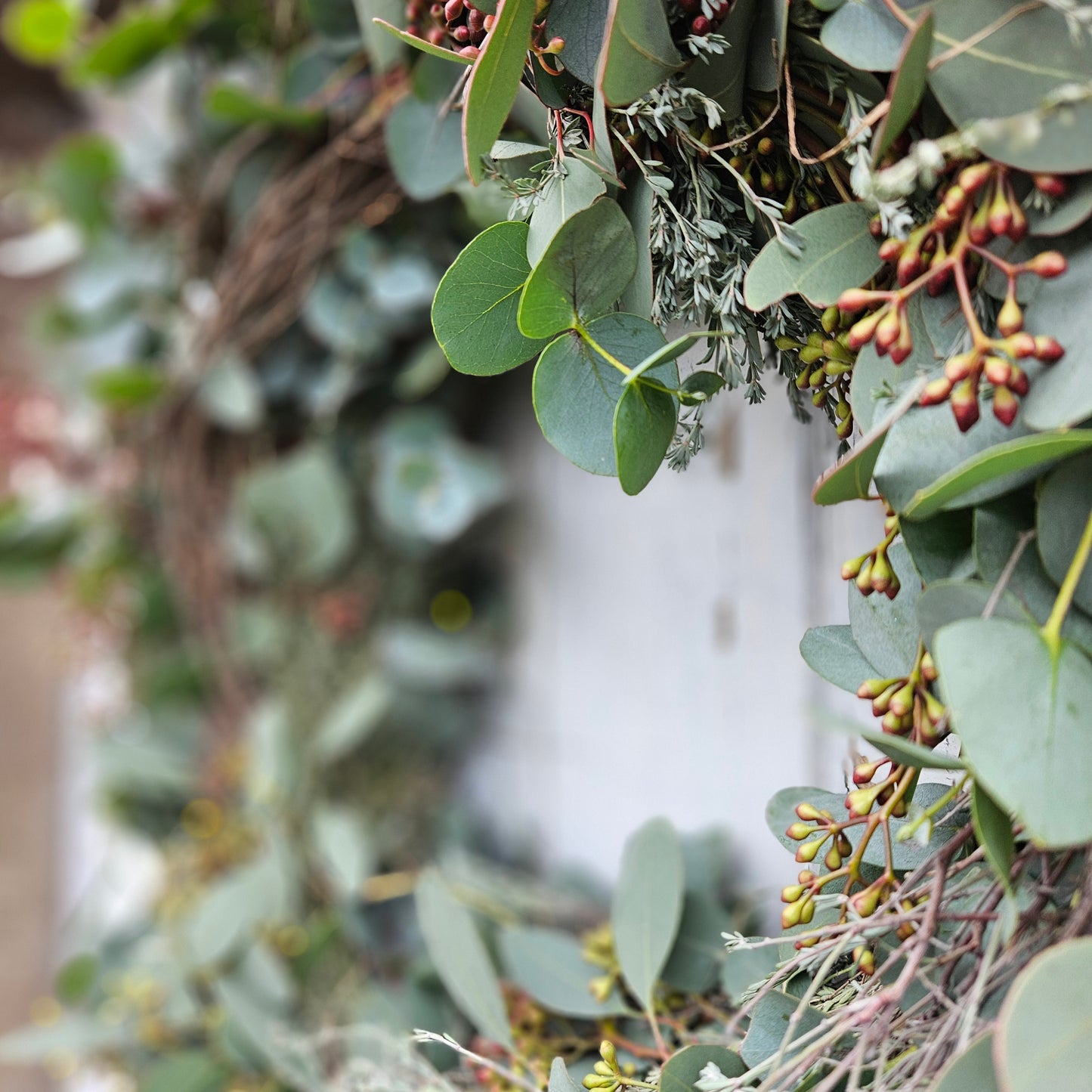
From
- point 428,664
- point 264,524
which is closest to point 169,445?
point 264,524

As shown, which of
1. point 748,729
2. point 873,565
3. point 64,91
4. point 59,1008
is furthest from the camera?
point 64,91

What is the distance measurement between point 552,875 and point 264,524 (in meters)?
0.37

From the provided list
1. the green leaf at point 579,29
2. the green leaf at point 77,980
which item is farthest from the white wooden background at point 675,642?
the green leaf at point 77,980

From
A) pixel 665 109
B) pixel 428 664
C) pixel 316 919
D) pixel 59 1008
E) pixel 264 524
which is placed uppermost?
pixel 665 109

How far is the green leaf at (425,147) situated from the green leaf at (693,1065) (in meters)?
0.38

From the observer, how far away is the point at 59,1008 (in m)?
0.96

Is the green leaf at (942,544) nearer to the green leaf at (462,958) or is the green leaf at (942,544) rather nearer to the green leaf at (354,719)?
the green leaf at (462,958)

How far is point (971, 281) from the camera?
0.27 m

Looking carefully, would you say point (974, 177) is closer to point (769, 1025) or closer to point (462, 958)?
point (769, 1025)

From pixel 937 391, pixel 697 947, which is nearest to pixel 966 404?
pixel 937 391

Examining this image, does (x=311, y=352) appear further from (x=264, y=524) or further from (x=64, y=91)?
(x=64, y=91)

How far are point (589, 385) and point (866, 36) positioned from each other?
0.13 metres

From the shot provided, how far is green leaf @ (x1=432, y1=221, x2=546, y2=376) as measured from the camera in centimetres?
29

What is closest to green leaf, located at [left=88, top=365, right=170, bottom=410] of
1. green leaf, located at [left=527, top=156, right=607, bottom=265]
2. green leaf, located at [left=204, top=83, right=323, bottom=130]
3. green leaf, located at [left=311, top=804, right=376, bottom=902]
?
green leaf, located at [left=204, top=83, right=323, bottom=130]
